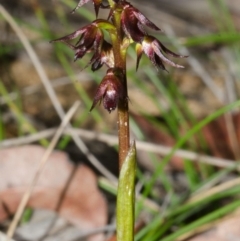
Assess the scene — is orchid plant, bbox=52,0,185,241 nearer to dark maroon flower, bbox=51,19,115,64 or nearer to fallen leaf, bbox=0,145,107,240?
dark maroon flower, bbox=51,19,115,64

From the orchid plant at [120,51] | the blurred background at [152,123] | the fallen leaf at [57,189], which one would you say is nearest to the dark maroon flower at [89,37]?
the orchid plant at [120,51]

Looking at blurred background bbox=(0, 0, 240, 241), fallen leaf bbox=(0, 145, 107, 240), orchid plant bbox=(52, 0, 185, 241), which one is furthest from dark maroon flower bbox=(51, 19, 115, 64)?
fallen leaf bbox=(0, 145, 107, 240)

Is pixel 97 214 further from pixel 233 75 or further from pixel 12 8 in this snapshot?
pixel 12 8

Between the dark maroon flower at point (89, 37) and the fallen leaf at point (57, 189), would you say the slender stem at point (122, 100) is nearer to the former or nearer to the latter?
the dark maroon flower at point (89, 37)

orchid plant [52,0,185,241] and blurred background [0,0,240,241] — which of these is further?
blurred background [0,0,240,241]

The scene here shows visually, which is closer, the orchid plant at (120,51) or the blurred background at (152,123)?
the orchid plant at (120,51)

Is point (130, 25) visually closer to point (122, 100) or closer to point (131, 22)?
point (131, 22)
